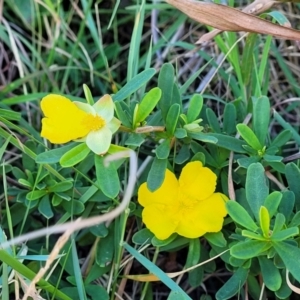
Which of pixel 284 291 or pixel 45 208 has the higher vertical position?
pixel 45 208

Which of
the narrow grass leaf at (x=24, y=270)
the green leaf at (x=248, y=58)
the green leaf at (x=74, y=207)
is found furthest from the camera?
the green leaf at (x=248, y=58)

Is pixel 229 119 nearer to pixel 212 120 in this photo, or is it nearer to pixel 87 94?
pixel 212 120

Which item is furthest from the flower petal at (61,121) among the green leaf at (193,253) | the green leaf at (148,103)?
the green leaf at (193,253)

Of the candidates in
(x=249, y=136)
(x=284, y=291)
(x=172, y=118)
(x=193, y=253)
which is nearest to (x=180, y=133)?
(x=172, y=118)

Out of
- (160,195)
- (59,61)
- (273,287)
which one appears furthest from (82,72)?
(273,287)

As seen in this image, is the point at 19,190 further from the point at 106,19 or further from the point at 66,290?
the point at 106,19

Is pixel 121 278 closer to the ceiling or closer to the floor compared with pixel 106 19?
closer to the floor

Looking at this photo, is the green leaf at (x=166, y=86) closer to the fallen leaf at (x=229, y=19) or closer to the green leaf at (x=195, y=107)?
the green leaf at (x=195, y=107)
